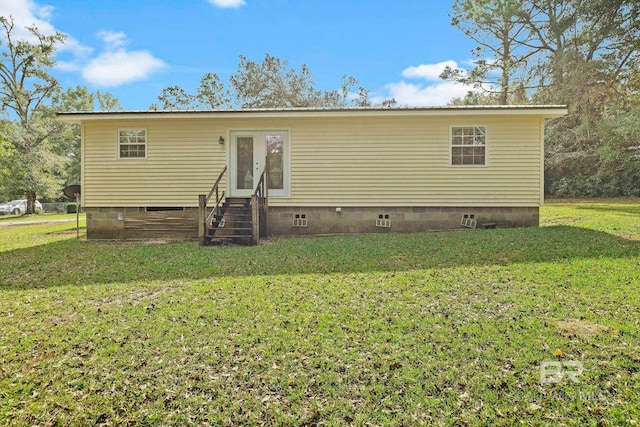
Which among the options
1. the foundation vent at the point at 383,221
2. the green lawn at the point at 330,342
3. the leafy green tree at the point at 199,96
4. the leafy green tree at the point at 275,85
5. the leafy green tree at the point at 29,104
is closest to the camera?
the green lawn at the point at 330,342

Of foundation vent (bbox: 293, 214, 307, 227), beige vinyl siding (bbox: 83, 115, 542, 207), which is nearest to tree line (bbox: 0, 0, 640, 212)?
beige vinyl siding (bbox: 83, 115, 542, 207)

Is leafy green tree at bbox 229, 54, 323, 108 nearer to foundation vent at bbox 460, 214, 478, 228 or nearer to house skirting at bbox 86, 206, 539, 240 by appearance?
house skirting at bbox 86, 206, 539, 240

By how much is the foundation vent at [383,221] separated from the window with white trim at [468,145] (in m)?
2.34

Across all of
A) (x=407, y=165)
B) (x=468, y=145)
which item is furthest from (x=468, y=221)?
(x=407, y=165)

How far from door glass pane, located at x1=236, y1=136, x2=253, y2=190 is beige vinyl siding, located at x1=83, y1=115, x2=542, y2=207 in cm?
38

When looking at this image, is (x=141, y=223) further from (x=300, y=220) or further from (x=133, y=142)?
(x=300, y=220)

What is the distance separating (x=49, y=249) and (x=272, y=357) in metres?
8.30

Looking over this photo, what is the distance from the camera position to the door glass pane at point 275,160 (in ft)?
33.4

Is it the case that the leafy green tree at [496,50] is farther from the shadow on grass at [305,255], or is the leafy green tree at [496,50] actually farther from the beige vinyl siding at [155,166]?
the beige vinyl siding at [155,166]

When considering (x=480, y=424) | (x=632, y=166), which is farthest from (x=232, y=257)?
(x=632, y=166)

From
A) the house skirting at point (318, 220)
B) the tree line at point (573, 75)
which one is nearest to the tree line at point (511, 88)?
the tree line at point (573, 75)

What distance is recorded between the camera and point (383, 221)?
10.0 m

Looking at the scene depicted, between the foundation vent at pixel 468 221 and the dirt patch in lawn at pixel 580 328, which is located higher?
the foundation vent at pixel 468 221

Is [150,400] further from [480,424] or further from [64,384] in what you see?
[480,424]
